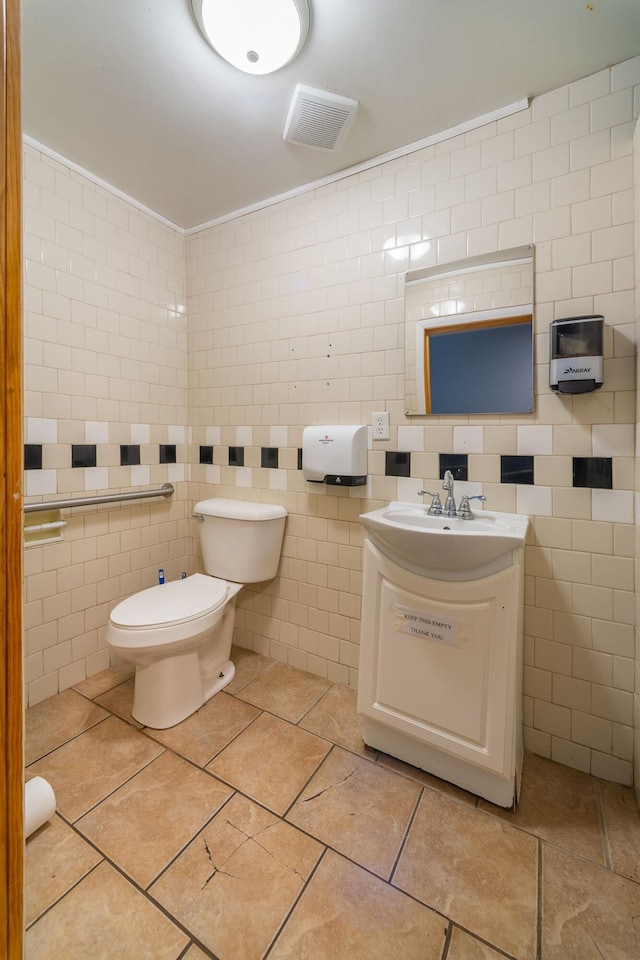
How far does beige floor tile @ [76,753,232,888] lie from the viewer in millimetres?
1075

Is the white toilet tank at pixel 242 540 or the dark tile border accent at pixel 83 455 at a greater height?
the dark tile border accent at pixel 83 455

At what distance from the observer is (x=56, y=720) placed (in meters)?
1.58

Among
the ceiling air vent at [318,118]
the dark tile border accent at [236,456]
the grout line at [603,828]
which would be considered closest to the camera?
the grout line at [603,828]

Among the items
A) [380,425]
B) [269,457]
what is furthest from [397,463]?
[269,457]

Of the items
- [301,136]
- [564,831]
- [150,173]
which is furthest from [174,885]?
[150,173]

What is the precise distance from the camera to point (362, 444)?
172cm

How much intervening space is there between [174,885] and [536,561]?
1.43 m

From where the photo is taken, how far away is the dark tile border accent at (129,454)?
1979 mm

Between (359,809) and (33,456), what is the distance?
1.77 m

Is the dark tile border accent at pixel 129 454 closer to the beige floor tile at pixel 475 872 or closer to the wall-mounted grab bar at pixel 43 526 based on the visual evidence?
the wall-mounted grab bar at pixel 43 526

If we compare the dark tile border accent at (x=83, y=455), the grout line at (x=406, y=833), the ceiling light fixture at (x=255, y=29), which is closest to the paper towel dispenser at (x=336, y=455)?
the dark tile border accent at (x=83, y=455)

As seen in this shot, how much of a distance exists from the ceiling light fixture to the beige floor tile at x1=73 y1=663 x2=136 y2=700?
7.96 feet

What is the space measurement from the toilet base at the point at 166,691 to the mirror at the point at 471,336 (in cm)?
138

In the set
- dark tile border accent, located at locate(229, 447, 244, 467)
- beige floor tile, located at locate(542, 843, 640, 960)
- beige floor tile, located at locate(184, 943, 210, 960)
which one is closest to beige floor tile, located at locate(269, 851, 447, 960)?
beige floor tile, located at locate(184, 943, 210, 960)
